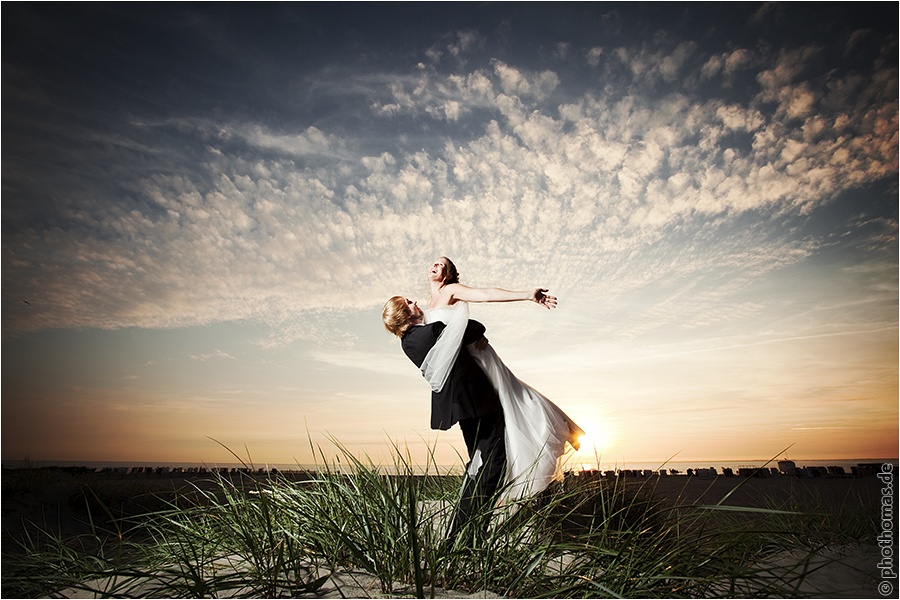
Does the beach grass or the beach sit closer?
the beach grass

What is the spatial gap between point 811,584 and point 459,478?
279 centimetres

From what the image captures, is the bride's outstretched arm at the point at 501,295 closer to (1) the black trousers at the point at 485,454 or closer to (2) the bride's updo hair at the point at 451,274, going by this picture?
(2) the bride's updo hair at the point at 451,274

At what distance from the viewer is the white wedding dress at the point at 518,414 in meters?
3.81

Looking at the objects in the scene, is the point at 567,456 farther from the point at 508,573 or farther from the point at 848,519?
the point at 848,519

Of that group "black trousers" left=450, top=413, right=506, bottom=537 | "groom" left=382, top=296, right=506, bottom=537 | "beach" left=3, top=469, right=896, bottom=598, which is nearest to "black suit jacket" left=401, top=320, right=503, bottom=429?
"groom" left=382, top=296, right=506, bottom=537

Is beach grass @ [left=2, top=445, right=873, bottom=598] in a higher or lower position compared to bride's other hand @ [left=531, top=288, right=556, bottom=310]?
lower

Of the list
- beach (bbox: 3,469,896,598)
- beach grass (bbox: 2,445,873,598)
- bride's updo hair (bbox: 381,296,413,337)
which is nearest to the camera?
beach grass (bbox: 2,445,873,598)

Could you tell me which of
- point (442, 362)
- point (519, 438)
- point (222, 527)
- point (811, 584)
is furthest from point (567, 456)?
point (222, 527)

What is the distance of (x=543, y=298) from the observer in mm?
3848

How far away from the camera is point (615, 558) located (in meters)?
2.73

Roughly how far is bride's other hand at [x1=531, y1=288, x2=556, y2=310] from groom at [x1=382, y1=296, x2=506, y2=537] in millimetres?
512

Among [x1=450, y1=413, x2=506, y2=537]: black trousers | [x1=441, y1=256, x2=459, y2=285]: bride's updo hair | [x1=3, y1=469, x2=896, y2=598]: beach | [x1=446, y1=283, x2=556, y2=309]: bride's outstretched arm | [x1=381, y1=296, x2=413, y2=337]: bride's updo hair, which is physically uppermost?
[x1=441, y1=256, x2=459, y2=285]: bride's updo hair

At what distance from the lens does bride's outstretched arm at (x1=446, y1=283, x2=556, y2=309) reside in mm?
3805

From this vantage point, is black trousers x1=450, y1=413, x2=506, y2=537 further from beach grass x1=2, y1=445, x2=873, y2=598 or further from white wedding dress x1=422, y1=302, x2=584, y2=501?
beach grass x1=2, y1=445, x2=873, y2=598
